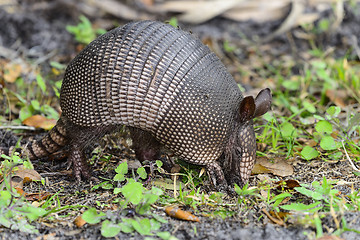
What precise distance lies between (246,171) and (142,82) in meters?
1.60

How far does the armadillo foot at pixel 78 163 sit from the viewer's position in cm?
530

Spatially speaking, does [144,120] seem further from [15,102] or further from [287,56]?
[287,56]

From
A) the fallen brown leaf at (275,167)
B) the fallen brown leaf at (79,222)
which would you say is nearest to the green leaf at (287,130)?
the fallen brown leaf at (275,167)

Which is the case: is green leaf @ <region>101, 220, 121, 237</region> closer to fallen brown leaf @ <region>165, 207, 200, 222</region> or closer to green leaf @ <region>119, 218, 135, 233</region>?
green leaf @ <region>119, 218, 135, 233</region>

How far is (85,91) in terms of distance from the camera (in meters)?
4.95

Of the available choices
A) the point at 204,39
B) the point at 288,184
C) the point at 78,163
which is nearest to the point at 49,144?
the point at 78,163

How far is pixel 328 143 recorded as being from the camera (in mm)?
5465

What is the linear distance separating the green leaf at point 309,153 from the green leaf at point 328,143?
0.15 meters

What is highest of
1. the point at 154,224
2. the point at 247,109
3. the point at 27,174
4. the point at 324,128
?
the point at 247,109

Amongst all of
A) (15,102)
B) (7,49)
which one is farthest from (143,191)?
(7,49)

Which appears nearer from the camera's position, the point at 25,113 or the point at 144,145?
the point at 144,145

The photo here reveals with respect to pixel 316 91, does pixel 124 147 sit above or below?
below

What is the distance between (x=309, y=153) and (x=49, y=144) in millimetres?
3363

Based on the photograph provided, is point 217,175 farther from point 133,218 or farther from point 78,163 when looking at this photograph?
point 78,163
